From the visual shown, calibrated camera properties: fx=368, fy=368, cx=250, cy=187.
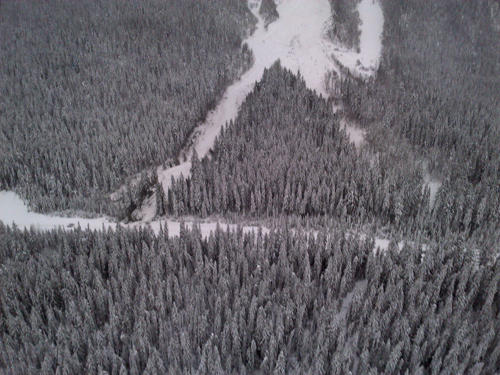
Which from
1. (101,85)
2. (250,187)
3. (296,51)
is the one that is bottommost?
(250,187)

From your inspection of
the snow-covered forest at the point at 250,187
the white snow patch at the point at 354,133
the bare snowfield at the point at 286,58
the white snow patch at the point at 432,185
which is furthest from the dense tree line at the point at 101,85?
the white snow patch at the point at 432,185

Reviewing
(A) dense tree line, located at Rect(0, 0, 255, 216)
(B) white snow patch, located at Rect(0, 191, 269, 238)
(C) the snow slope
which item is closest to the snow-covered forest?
(B) white snow patch, located at Rect(0, 191, 269, 238)

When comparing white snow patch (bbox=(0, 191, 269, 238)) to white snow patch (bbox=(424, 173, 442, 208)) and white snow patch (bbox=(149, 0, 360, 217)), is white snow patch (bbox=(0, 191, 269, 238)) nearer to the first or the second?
white snow patch (bbox=(149, 0, 360, 217))

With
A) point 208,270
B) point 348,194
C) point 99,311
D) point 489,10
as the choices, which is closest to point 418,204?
point 348,194

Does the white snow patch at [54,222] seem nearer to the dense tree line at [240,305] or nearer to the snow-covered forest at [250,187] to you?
the snow-covered forest at [250,187]

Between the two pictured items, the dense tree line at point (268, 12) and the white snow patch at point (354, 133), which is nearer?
the white snow patch at point (354, 133)

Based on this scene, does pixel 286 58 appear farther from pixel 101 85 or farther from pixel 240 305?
pixel 240 305

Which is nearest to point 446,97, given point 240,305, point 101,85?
point 240,305
